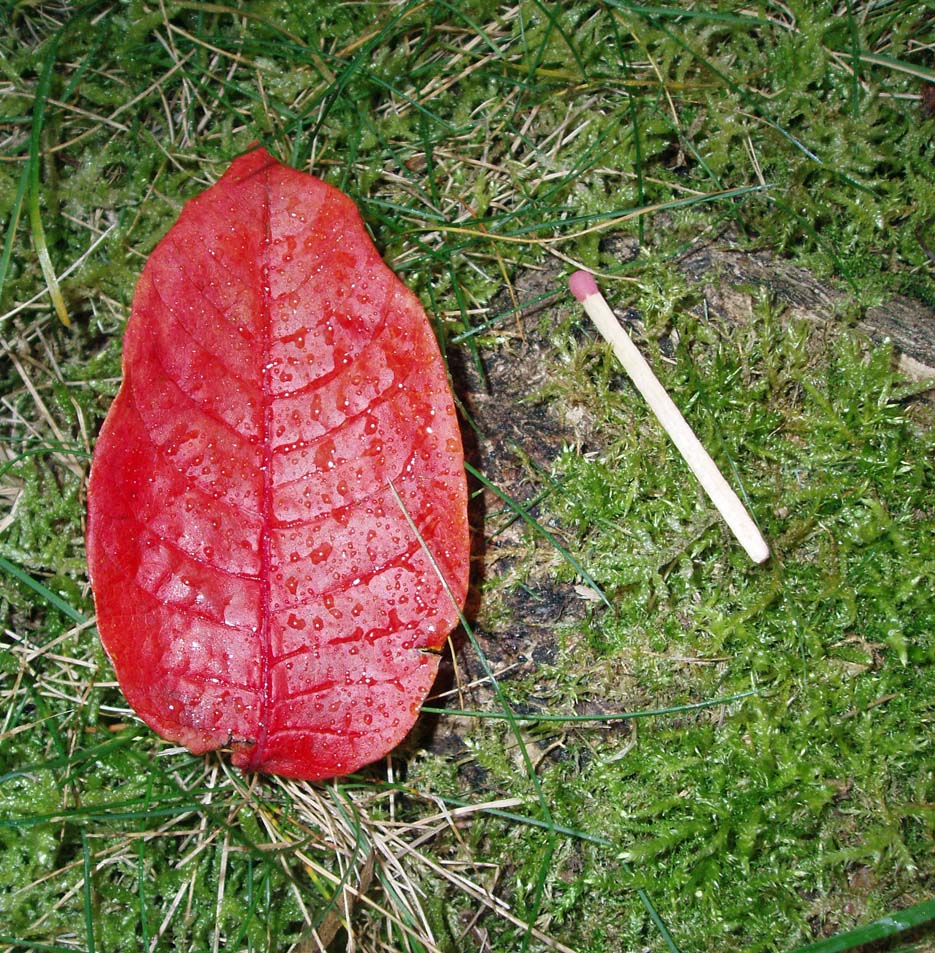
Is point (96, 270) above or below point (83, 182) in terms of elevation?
below

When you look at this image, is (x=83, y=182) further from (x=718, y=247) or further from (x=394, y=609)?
(x=718, y=247)

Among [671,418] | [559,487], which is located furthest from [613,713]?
[671,418]

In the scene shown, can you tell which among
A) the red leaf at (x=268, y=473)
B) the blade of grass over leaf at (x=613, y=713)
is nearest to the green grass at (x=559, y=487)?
the blade of grass over leaf at (x=613, y=713)

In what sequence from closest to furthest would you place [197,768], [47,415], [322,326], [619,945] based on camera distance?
[322,326] → [619,945] → [197,768] → [47,415]

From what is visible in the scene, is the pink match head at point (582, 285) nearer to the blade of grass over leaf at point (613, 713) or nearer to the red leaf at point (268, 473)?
the red leaf at point (268, 473)

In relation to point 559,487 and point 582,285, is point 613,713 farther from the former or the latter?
point 582,285

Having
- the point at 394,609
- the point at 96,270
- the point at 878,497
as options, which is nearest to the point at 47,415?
the point at 96,270

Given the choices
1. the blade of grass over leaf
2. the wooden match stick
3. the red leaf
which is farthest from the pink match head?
the blade of grass over leaf

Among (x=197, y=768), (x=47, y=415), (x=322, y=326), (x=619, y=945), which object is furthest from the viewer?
(x=47, y=415)
